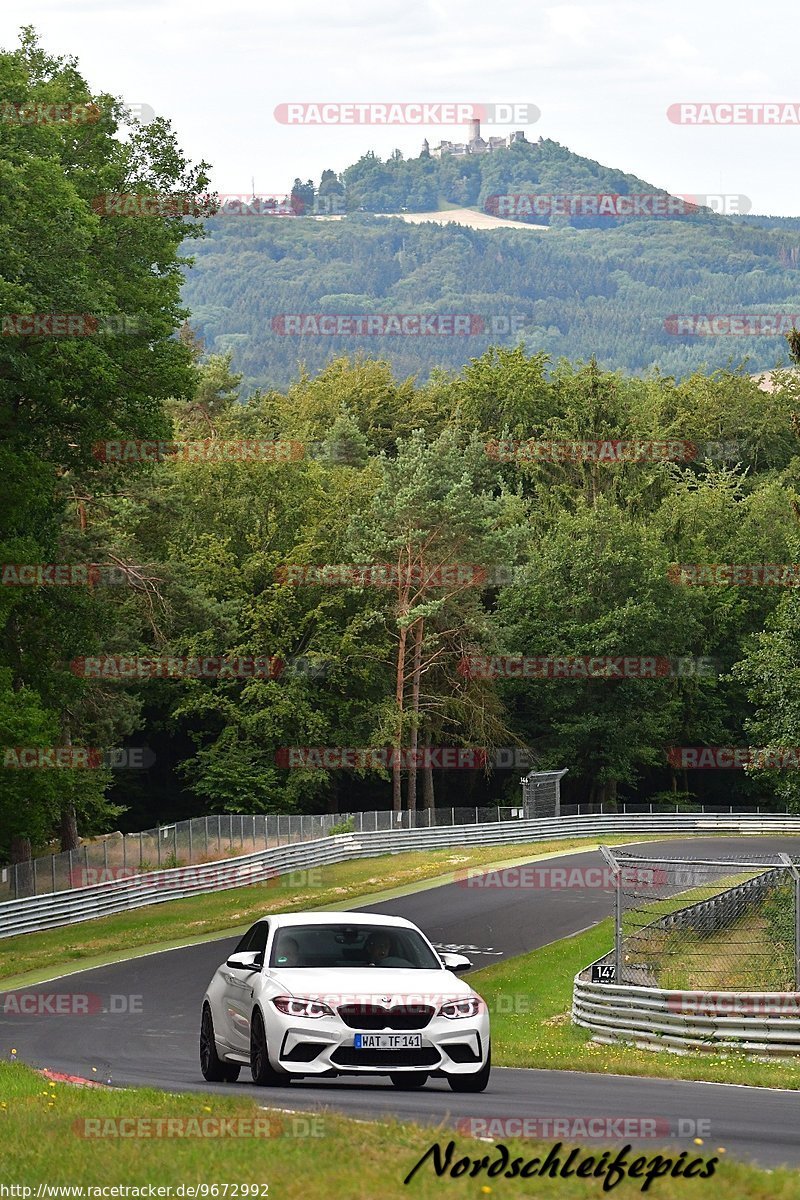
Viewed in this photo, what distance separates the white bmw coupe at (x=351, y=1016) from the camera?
13336 mm

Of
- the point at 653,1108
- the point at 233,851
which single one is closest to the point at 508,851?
the point at 233,851

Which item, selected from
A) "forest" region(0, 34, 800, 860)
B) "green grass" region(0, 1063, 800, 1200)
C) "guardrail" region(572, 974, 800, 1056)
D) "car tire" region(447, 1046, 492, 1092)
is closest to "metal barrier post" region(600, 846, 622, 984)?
"guardrail" region(572, 974, 800, 1056)

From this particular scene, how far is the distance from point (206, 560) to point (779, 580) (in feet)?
87.4

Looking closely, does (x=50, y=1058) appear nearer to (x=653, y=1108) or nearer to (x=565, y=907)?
(x=653, y=1108)

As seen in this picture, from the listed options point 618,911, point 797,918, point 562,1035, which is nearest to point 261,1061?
point 797,918

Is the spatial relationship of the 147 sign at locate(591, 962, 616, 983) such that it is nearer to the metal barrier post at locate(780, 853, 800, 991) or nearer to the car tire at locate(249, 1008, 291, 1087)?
the metal barrier post at locate(780, 853, 800, 991)

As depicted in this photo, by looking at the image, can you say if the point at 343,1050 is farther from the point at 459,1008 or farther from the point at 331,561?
the point at 331,561

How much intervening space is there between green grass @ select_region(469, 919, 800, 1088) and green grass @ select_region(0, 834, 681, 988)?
850cm

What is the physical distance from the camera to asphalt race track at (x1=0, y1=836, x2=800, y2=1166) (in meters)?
12.4

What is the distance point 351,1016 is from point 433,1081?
231 cm

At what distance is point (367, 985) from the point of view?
535 inches

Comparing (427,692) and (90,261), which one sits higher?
(90,261)

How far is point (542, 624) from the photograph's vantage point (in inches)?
3142

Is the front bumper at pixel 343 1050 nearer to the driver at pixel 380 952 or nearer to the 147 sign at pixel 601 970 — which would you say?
the driver at pixel 380 952
